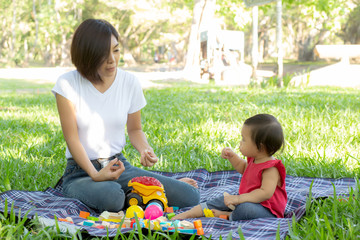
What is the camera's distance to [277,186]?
2549 millimetres

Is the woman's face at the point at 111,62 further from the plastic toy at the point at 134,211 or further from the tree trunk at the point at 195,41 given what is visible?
the tree trunk at the point at 195,41

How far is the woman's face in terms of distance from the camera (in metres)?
2.80

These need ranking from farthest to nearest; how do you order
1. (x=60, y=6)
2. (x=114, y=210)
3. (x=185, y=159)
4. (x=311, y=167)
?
1. (x=60, y=6)
2. (x=185, y=159)
3. (x=311, y=167)
4. (x=114, y=210)

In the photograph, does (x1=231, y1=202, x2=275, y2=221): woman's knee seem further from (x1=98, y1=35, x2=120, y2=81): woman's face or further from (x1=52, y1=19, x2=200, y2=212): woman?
(x1=98, y1=35, x2=120, y2=81): woman's face

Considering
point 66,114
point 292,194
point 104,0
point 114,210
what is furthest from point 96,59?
point 104,0

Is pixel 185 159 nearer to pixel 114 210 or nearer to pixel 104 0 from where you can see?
pixel 114 210

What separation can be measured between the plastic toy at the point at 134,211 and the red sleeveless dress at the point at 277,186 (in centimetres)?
58

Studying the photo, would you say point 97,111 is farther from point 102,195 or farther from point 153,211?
point 153,211

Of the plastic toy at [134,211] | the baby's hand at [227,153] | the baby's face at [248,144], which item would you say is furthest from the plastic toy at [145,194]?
the baby's face at [248,144]

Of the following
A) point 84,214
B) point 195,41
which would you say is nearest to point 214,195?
point 84,214

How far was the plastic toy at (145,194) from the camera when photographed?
269 centimetres

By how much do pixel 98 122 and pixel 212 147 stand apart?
1449 mm

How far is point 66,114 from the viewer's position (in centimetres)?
281

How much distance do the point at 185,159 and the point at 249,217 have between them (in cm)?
145
